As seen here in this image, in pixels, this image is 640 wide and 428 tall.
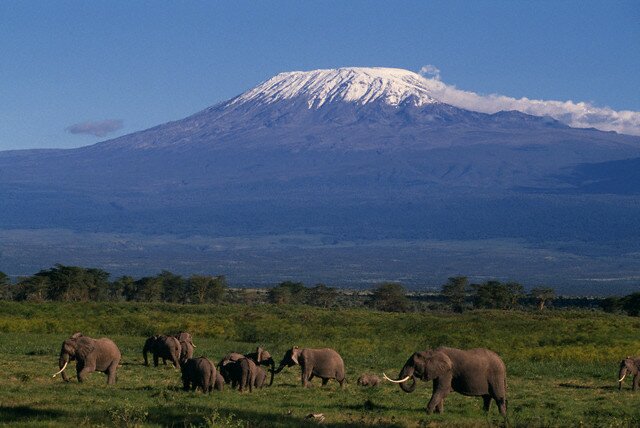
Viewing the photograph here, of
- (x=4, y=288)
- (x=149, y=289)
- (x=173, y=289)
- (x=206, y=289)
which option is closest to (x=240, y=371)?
(x=4, y=288)

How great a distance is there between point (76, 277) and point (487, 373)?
4964 cm

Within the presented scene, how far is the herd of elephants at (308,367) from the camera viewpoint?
1766 cm

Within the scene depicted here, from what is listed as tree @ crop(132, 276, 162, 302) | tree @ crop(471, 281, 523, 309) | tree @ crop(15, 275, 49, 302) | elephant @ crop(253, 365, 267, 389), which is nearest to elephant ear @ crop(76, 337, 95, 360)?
elephant @ crop(253, 365, 267, 389)

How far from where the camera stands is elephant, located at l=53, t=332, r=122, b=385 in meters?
20.2

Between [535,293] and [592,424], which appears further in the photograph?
[535,293]

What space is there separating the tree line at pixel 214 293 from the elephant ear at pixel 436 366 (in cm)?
4848

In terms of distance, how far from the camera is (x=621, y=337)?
38656 millimetres

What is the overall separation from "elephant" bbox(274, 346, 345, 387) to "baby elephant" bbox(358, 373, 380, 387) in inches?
17.3

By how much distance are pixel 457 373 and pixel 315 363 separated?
5110 millimetres

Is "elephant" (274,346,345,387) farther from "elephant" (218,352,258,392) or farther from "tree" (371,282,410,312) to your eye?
"tree" (371,282,410,312)

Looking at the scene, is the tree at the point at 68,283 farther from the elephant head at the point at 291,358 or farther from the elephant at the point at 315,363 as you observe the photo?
the elephant head at the point at 291,358

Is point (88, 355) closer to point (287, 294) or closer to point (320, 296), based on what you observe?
point (287, 294)

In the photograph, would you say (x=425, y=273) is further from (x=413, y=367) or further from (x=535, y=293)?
(x=413, y=367)

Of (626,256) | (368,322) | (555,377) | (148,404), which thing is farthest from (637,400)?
(626,256)
